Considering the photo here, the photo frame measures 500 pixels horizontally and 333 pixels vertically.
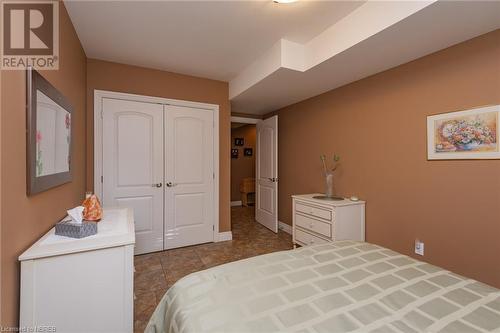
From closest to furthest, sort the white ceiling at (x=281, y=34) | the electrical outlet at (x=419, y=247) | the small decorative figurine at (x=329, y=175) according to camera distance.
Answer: the white ceiling at (x=281, y=34)
the electrical outlet at (x=419, y=247)
the small decorative figurine at (x=329, y=175)

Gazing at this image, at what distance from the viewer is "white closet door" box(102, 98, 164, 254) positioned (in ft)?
9.06

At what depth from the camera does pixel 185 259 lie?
2795 mm

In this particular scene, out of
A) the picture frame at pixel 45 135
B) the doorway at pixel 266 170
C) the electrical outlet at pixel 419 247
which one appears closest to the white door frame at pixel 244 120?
the doorway at pixel 266 170

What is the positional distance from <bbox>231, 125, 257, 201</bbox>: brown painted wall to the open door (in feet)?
6.84

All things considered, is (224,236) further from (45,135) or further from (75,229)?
(45,135)

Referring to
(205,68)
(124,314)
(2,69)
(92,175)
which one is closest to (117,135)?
(92,175)

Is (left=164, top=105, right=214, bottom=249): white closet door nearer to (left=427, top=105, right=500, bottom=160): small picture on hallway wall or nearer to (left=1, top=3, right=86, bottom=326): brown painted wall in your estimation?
(left=1, top=3, right=86, bottom=326): brown painted wall

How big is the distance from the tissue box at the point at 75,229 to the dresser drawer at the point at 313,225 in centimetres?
220

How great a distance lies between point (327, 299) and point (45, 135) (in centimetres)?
177

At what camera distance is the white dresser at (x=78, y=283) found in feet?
Answer: 3.47

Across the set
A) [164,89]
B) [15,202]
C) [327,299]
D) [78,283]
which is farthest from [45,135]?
[164,89]

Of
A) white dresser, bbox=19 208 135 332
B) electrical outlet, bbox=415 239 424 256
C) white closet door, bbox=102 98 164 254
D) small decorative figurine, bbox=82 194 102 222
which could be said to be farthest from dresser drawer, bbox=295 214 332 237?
small decorative figurine, bbox=82 194 102 222

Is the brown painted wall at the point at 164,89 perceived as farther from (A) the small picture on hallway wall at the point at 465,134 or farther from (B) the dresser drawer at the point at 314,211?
(A) the small picture on hallway wall at the point at 465,134

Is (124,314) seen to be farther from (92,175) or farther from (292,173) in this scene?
(292,173)
